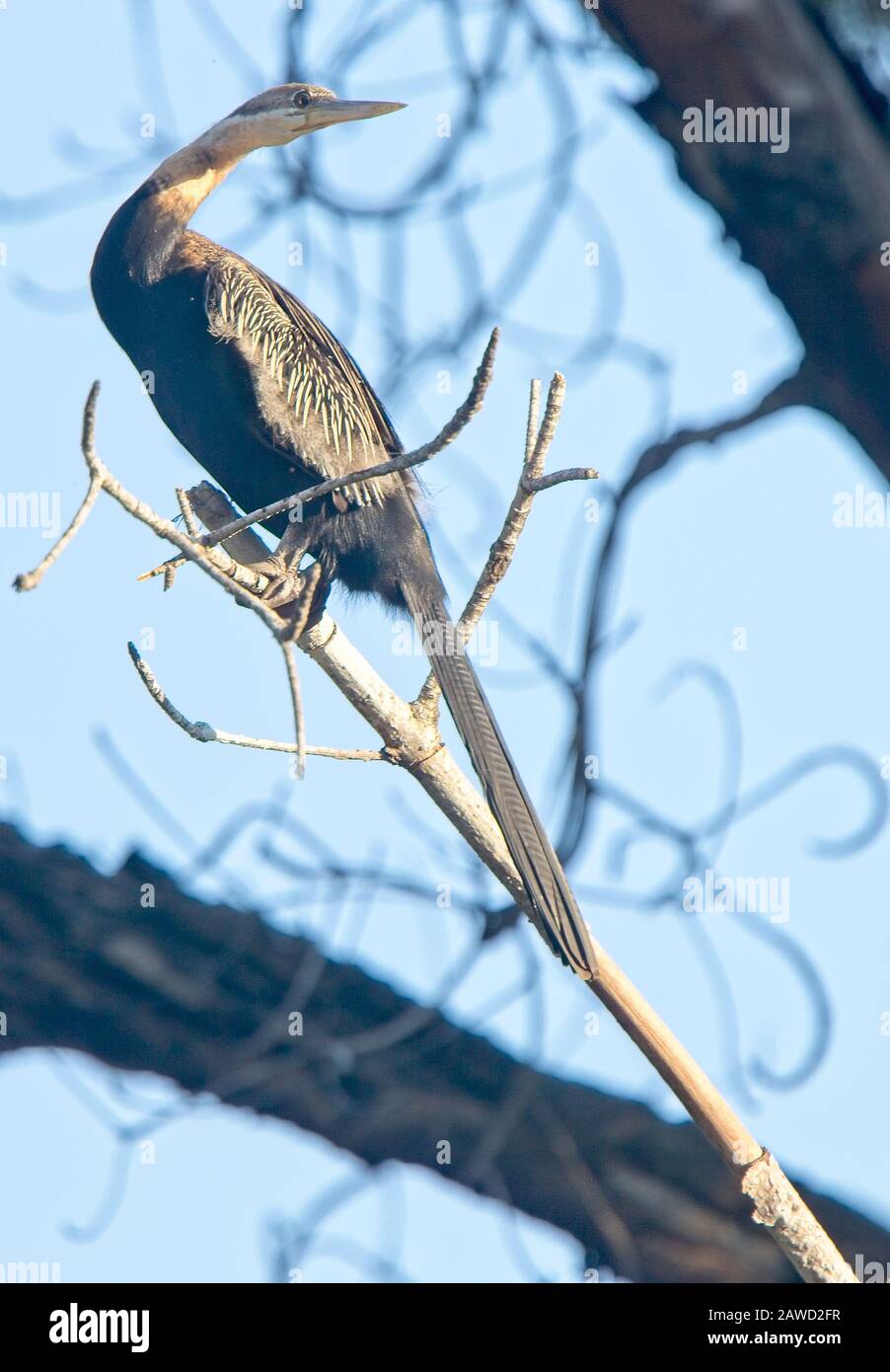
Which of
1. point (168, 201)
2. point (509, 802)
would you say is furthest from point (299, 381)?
point (509, 802)

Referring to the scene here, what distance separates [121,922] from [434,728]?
5.89 ft

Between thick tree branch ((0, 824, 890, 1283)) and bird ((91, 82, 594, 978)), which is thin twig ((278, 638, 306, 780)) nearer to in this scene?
bird ((91, 82, 594, 978))

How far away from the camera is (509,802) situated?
2.69m

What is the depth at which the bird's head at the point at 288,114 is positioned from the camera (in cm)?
364

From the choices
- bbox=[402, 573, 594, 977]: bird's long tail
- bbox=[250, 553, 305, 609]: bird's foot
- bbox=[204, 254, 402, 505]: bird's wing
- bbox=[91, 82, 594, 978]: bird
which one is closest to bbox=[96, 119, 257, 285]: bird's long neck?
bbox=[91, 82, 594, 978]: bird

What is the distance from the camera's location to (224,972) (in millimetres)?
3898

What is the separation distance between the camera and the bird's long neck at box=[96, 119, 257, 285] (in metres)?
3.34

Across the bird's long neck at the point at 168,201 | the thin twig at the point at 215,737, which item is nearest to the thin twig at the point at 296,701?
the thin twig at the point at 215,737

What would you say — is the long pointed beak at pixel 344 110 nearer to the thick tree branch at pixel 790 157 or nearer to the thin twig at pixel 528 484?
the thick tree branch at pixel 790 157

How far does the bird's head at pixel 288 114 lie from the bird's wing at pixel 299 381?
44 cm

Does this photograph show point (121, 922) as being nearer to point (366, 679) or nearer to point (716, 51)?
point (366, 679)

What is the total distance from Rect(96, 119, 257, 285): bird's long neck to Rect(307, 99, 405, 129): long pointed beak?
186mm

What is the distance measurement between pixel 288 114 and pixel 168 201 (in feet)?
1.48

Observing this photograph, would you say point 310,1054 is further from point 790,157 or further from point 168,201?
point 790,157
